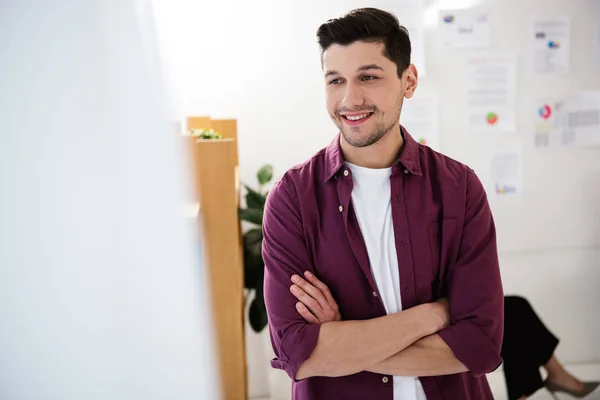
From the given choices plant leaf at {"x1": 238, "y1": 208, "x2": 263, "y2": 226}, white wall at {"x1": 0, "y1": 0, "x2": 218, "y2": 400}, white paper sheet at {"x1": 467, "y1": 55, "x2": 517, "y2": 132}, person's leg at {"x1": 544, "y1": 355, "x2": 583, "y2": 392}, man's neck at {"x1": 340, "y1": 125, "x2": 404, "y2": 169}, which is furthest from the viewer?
white paper sheet at {"x1": 467, "y1": 55, "x2": 517, "y2": 132}

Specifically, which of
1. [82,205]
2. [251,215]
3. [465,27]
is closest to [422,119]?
[465,27]

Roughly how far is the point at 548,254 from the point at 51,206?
106 inches

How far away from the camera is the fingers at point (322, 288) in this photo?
1297 mm

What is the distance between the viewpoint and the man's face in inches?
50.6

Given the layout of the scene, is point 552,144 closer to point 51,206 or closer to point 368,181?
point 368,181

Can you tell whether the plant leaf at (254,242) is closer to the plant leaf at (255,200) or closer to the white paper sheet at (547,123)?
the plant leaf at (255,200)

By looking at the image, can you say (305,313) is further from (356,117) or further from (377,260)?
(356,117)

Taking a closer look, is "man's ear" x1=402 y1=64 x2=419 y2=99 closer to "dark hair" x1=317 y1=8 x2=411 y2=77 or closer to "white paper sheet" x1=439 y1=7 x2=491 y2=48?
"dark hair" x1=317 y1=8 x2=411 y2=77

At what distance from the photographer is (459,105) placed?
9.28 feet

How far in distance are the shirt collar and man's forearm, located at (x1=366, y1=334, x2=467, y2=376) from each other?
37 cm

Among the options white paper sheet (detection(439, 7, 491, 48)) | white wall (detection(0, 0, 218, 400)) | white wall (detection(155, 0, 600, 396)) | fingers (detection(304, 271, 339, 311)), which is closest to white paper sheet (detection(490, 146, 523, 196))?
white wall (detection(155, 0, 600, 396))

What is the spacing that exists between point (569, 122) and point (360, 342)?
7.04 feet

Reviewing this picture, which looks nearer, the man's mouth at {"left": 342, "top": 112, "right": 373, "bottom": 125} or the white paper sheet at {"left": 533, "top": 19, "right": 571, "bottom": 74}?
the man's mouth at {"left": 342, "top": 112, "right": 373, "bottom": 125}

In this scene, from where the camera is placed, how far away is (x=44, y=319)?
85cm
